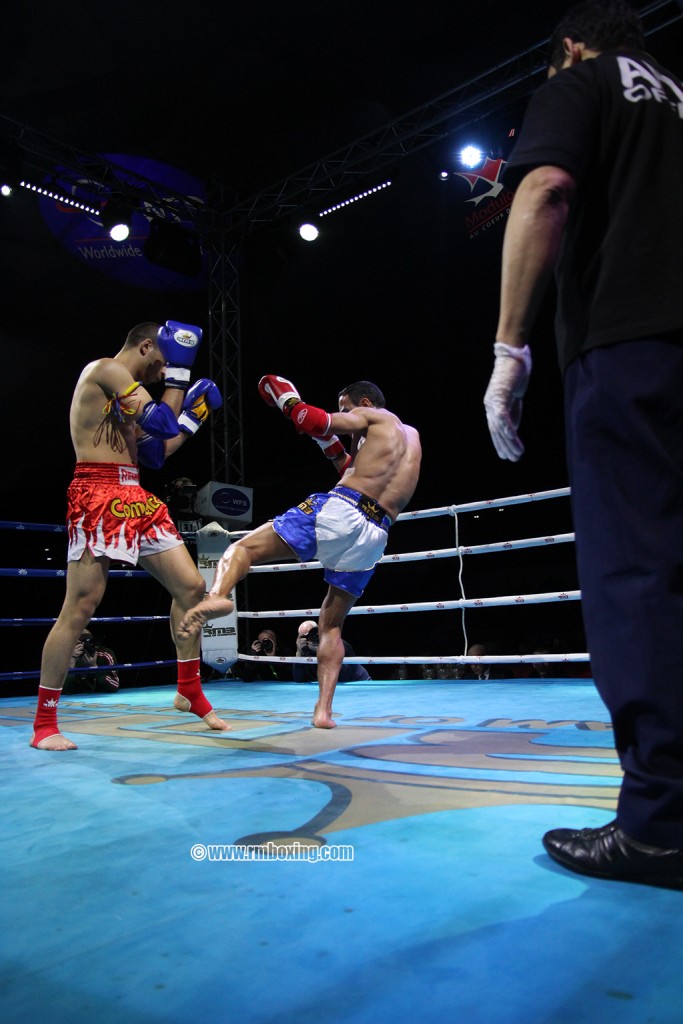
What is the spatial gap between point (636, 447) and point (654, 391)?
0.09m

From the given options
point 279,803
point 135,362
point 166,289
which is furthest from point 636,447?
point 166,289

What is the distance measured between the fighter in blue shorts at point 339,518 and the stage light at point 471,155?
5.03 metres

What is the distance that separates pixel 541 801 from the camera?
1.36 m

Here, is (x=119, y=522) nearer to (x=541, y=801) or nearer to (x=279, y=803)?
(x=279, y=803)

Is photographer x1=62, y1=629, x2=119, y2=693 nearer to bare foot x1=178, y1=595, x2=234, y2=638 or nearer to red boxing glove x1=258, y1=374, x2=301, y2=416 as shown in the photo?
red boxing glove x1=258, y1=374, x2=301, y2=416

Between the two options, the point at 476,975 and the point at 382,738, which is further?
the point at 382,738

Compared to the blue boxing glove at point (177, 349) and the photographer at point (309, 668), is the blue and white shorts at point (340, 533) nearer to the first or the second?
the blue boxing glove at point (177, 349)

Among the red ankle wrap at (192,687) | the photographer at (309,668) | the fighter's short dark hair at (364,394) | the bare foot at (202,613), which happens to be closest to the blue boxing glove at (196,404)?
the fighter's short dark hair at (364,394)

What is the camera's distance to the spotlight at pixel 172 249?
7500 mm

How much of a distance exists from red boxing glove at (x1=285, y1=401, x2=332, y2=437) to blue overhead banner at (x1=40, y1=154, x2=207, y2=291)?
5.55 m

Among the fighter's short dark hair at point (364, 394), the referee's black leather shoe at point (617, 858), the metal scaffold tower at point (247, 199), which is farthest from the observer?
the metal scaffold tower at point (247, 199)

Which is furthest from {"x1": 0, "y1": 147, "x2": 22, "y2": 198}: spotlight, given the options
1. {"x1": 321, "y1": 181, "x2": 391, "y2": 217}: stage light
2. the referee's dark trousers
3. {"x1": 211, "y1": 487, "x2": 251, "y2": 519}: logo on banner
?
the referee's dark trousers

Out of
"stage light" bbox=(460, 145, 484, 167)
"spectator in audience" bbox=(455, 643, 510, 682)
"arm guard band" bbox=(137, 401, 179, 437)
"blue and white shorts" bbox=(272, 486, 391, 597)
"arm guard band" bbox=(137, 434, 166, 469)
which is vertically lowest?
"spectator in audience" bbox=(455, 643, 510, 682)

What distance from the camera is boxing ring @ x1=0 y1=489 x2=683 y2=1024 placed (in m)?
0.67
